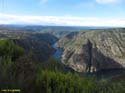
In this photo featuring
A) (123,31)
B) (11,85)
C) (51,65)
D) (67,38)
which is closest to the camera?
(11,85)

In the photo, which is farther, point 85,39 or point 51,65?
point 85,39

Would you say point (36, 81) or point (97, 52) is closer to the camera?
point (36, 81)

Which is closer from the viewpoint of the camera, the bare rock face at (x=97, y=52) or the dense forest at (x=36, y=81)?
the dense forest at (x=36, y=81)

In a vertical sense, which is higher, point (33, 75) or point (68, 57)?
point (33, 75)

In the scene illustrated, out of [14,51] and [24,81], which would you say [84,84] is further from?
[14,51]

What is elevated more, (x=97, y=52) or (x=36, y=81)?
(x=36, y=81)

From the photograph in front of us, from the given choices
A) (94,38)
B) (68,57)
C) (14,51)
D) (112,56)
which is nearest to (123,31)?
(94,38)

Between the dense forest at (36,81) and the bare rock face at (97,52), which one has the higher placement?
the dense forest at (36,81)

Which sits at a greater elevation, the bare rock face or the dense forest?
the dense forest
